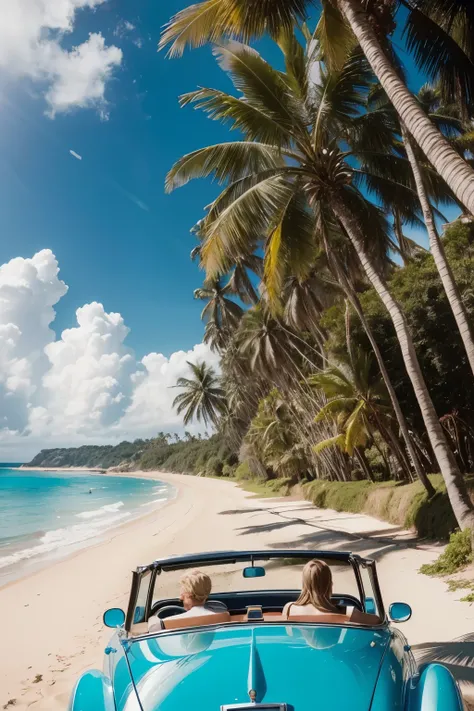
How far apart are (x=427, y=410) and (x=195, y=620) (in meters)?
8.54

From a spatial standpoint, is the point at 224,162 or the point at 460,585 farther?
the point at 224,162

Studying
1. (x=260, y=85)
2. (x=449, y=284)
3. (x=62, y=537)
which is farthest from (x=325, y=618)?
(x=62, y=537)

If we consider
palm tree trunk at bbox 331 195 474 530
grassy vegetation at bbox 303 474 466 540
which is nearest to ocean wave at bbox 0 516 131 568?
grassy vegetation at bbox 303 474 466 540

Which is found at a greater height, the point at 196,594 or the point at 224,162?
the point at 224,162

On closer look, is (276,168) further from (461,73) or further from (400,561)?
(400,561)

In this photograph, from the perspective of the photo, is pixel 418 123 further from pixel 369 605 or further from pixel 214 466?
pixel 214 466

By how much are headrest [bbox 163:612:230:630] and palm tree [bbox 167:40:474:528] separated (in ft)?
31.5

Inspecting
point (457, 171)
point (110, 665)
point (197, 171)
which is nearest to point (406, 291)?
point (197, 171)

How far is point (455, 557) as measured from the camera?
29.7 feet

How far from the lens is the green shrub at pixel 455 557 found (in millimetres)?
8930

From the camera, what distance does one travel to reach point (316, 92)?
13.8 meters

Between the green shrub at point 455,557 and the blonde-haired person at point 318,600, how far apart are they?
6.75 meters

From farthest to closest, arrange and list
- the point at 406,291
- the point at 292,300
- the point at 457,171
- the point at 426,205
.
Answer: the point at 292,300, the point at 406,291, the point at 426,205, the point at 457,171

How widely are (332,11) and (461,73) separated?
2868 millimetres
